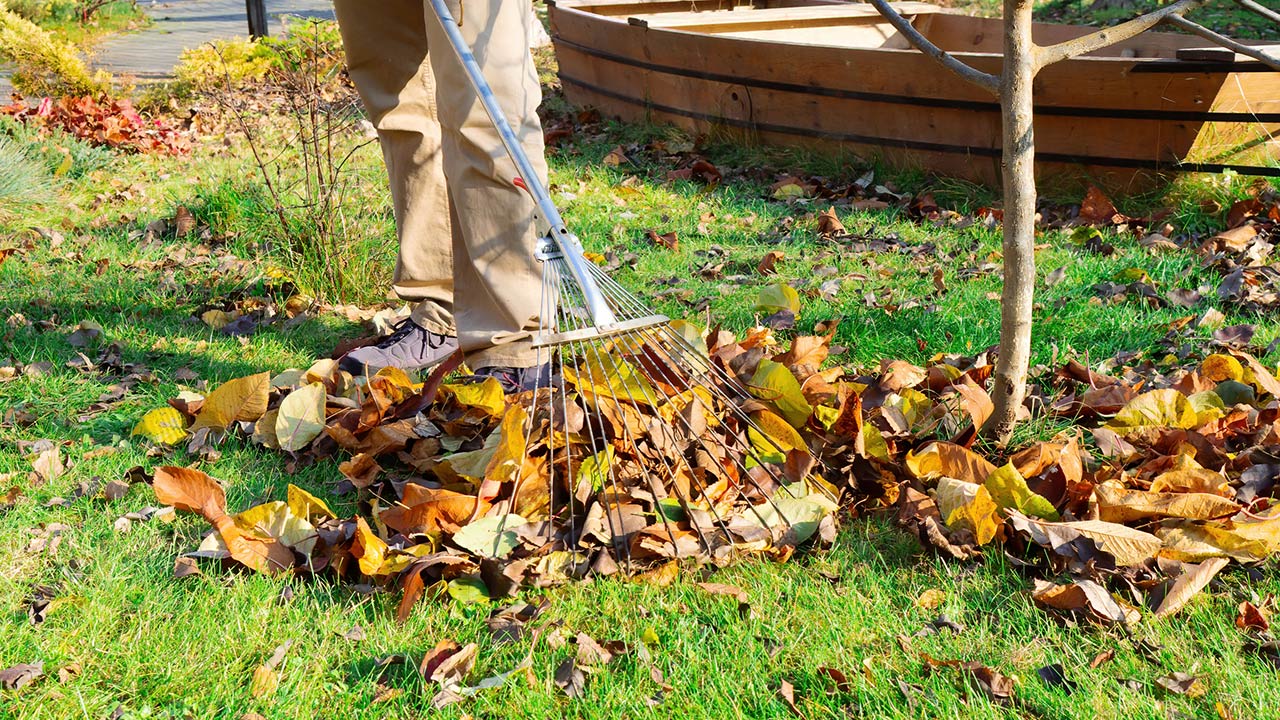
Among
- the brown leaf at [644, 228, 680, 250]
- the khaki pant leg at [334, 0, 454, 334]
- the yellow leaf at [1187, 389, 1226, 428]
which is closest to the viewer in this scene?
the yellow leaf at [1187, 389, 1226, 428]

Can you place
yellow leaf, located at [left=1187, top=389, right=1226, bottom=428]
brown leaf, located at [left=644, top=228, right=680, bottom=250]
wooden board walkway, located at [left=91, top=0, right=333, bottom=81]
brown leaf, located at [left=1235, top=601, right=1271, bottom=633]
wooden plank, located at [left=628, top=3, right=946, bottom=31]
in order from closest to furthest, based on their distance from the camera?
brown leaf, located at [left=1235, top=601, right=1271, bottom=633] < yellow leaf, located at [left=1187, top=389, right=1226, bottom=428] < brown leaf, located at [left=644, top=228, right=680, bottom=250] < wooden plank, located at [left=628, top=3, right=946, bottom=31] < wooden board walkway, located at [left=91, top=0, right=333, bottom=81]

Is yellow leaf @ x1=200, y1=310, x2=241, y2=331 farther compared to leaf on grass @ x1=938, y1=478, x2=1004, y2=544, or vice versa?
yellow leaf @ x1=200, y1=310, x2=241, y2=331

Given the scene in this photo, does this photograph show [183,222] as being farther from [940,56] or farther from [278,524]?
[940,56]

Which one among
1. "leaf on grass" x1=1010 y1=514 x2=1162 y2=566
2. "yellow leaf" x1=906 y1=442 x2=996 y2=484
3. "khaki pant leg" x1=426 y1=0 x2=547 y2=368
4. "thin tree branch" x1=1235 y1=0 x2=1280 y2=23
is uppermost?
"thin tree branch" x1=1235 y1=0 x2=1280 y2=23

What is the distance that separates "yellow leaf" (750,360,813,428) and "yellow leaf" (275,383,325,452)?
1119 mm

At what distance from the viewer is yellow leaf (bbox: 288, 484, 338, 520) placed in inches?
89.2

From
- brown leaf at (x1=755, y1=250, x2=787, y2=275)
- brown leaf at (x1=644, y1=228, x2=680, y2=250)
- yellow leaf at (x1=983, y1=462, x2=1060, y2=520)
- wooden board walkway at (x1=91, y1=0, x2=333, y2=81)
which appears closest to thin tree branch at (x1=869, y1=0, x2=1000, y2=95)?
yellow leaf at (x1=983, y1=462, x2=1060, y2=520)

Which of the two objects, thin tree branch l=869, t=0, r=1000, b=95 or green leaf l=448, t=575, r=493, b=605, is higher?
thin tree branch l=869, t=0, r=1000, b=95

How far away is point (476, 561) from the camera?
2.15m

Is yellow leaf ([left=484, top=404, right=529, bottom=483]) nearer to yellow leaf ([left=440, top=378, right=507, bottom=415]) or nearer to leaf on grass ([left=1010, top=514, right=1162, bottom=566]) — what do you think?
yellow leaf ([left=440, top=378, right=507, bottom=415])

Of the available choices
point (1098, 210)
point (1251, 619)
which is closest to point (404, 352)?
point (1251, 619)

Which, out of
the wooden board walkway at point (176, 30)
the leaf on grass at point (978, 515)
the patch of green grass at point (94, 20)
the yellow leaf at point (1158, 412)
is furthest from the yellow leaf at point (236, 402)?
the patch of green grass at point (94, 20)

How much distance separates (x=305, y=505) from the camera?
7.45ft

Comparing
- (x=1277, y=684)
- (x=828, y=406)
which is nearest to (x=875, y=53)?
(x=828, y=406)
